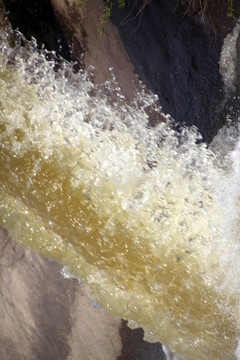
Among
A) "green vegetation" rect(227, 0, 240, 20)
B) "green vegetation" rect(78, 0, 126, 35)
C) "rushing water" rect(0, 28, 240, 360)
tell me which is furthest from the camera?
"green vegetation" rect(227, 0, 240, 20)

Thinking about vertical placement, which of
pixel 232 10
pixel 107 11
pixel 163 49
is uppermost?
pixel 232 10

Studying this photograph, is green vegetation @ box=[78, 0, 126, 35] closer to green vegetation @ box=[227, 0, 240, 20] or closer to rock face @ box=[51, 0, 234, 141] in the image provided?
rock face @ box=[51, 0, 234, 141]

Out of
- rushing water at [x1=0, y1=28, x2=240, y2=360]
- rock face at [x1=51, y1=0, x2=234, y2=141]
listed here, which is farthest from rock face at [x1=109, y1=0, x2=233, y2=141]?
rushing water at [x1=0, y1=28, x2=240, y2=360]

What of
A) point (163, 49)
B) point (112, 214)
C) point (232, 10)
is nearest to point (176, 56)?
point (163, 49)

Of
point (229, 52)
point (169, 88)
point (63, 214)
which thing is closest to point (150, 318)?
point (63, 214)

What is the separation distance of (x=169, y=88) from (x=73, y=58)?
514 millimetres

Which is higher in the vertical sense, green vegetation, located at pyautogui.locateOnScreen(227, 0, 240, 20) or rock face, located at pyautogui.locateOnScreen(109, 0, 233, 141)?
green vegetation, located at pyautogui.locateOnScreen(227, 0, 240, 20)


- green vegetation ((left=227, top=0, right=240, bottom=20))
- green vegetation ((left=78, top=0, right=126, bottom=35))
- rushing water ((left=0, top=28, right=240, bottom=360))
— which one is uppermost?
green vegetation ((left=227, top=0, right=240, bottom=20))

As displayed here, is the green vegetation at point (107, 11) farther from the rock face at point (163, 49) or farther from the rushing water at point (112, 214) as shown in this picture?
the rushing water at point (112, 214)

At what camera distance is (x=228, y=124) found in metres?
2.11

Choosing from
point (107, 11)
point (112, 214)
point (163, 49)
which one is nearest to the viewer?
point (112, 214)

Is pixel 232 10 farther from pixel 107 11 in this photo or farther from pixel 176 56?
pixel 107 11

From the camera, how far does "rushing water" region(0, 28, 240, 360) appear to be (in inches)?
55.0

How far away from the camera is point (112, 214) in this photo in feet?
4.67
